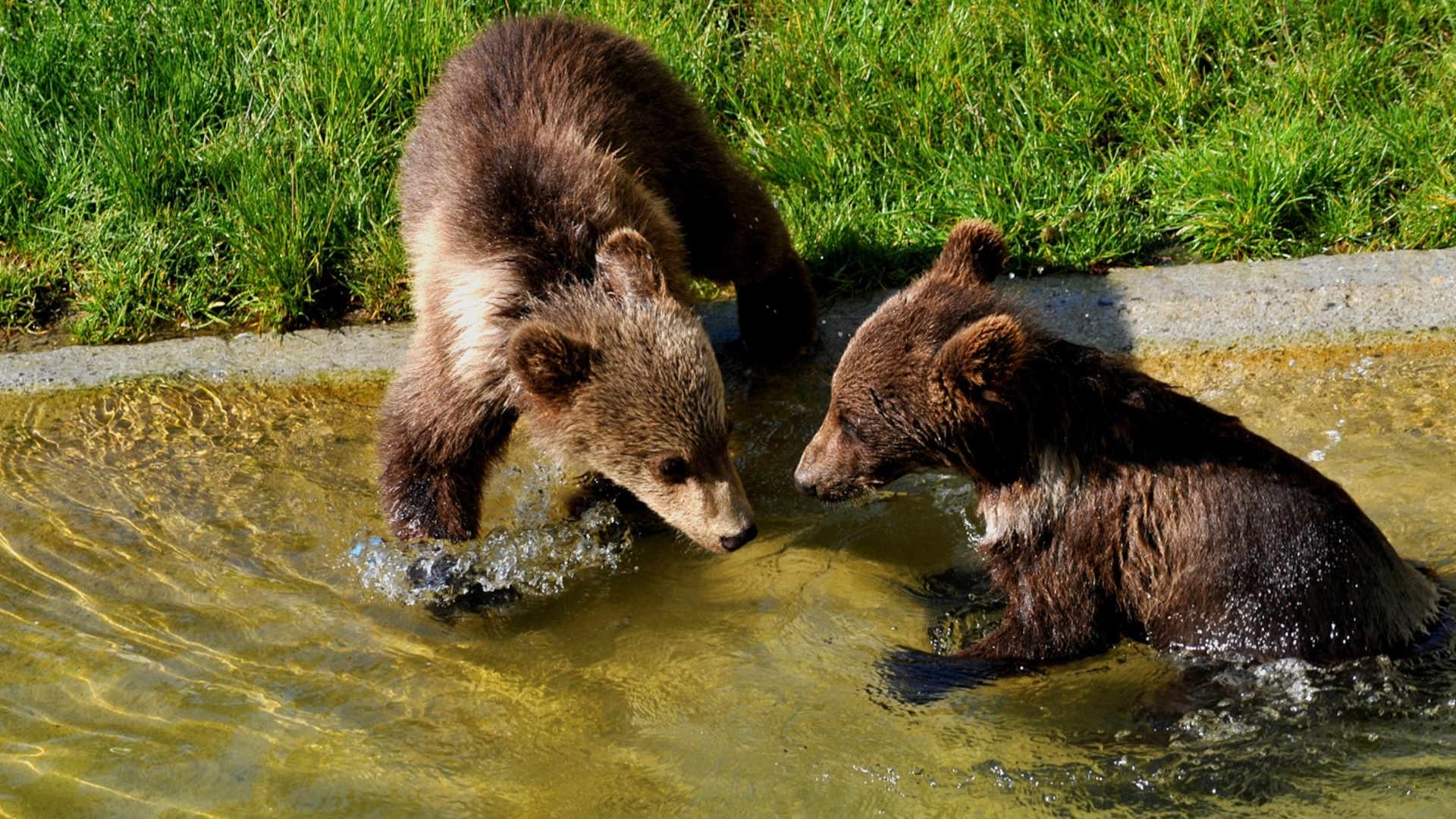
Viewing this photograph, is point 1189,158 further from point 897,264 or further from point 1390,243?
point 897,264

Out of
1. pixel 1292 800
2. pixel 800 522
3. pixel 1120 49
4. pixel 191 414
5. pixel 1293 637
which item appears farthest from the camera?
pixel 1120 49

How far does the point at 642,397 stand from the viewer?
577cm

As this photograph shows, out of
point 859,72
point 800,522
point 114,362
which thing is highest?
point 859,72

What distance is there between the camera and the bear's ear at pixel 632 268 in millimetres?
5855

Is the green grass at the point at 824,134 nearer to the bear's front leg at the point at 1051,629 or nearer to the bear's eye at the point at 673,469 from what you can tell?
the bear's eye at the point at 673,469

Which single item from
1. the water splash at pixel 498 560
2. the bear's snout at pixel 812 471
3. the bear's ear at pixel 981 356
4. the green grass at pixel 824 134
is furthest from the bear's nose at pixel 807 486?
the green grass at pixel 824 134

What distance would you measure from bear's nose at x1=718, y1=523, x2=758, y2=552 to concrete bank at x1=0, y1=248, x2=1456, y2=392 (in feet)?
6.40

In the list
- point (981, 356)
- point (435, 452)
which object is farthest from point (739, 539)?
point (981, 356)

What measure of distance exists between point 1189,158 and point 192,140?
5490 millimetres

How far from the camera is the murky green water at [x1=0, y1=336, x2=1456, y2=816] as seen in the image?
183 inches

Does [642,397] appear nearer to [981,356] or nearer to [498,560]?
[498,560]

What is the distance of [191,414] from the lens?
736cm

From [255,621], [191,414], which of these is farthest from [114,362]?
[255,621]

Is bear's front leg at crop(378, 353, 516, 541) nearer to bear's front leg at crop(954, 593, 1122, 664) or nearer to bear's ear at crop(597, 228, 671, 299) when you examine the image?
bear's ear at crop(597, 228, 671, 299)
